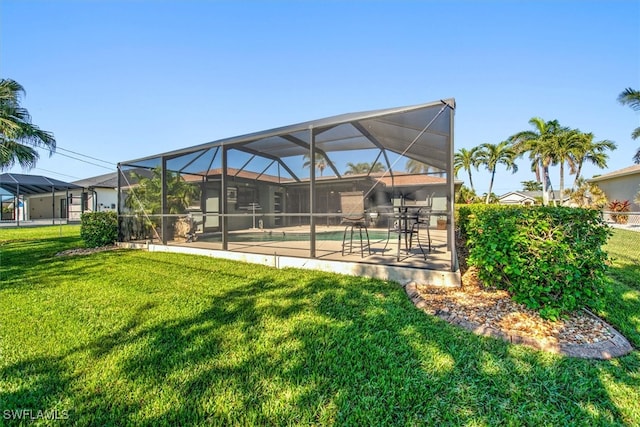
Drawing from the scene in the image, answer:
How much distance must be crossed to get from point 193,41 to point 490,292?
30.0 feet

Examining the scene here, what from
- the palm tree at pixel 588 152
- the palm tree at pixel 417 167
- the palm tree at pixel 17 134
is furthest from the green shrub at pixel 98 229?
the palm tree at pixel 588 152

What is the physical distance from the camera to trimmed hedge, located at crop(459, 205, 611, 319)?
2551mm

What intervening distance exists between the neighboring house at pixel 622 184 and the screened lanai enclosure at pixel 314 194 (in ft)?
59.7

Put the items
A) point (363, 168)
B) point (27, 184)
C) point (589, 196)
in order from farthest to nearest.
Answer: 1. point (589, 196)
2. point (27, 184)
3. point (363, 168)


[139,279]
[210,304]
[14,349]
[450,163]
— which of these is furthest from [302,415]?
[139,279]

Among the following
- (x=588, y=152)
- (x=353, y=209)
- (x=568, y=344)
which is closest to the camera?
(x=568, y=344)

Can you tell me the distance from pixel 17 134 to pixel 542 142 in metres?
30.0

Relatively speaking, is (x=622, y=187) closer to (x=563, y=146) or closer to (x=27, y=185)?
(x=563, y=146)

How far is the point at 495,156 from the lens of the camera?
26.5 meters

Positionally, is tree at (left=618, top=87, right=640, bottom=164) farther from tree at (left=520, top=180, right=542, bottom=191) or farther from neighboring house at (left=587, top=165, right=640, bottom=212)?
tree at (left=520, top=180, right=542, bottom=191)

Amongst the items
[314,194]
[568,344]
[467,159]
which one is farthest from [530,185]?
[568,344]

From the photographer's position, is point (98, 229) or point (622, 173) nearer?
point (98, 229)

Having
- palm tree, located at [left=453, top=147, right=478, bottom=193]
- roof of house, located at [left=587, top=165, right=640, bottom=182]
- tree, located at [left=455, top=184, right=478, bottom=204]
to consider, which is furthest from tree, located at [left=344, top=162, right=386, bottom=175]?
palm tree, located at [left=453, top=147, right=478, bottom=193]

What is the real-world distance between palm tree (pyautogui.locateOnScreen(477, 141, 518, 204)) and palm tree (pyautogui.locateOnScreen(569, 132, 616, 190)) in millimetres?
4509
